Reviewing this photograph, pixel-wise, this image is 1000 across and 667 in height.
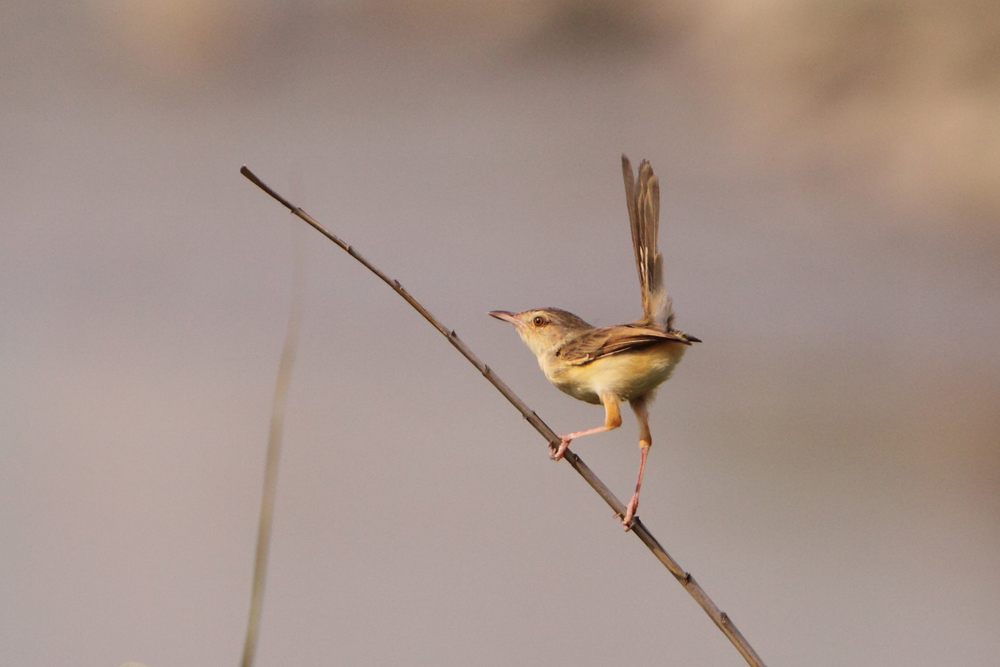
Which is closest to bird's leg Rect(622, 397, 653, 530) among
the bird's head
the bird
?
the bird

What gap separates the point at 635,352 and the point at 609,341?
3 centimetres

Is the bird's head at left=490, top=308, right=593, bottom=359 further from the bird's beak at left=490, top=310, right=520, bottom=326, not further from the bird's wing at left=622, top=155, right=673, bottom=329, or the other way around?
the bird's wing at left=622, top=155, right=673, bottom=329

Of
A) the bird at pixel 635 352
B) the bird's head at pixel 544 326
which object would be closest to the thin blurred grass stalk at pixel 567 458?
the bird at pixel 635 352

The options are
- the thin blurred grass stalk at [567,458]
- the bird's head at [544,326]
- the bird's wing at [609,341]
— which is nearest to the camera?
the thin blurred grass stalk at [567,458]

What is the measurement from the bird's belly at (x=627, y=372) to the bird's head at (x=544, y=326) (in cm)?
8

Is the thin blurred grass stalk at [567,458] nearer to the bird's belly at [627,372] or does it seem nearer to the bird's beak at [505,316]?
the bird's belly at [627,372]

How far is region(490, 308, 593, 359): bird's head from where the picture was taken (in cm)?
88

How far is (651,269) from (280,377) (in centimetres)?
48

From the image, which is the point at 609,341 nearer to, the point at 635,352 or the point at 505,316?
the point at 635,352

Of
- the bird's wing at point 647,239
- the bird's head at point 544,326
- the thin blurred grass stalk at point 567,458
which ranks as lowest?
the thin blurred grass stalk at point 567,458

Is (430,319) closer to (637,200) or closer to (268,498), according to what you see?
(268,498)

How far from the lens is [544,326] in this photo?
2.97ft

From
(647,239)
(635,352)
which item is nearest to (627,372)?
(635,352)

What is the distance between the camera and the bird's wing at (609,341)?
714 mm
